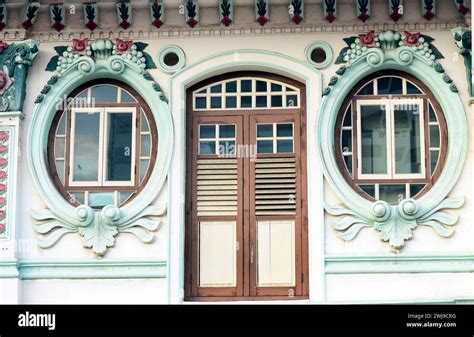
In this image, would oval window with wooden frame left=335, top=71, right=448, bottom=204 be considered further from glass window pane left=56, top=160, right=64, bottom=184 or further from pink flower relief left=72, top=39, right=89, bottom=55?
glass window pane left=56, top=160, right=64, bottom=184

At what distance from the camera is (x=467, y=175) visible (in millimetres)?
12977

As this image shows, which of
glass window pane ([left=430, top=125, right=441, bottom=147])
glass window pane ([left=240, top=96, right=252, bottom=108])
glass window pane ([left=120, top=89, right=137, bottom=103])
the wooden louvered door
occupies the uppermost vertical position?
glass window pane ([left=120, top=89, right=137, bottom=103])

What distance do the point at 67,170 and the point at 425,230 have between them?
14.3 feet

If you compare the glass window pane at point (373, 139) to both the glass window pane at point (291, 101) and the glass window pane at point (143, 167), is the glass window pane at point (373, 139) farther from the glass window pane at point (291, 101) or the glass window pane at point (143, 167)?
the glass window pane at point (143, 167)

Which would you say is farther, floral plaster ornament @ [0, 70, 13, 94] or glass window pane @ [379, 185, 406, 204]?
floral plaster ornament @ [0, 70, 13, 94]

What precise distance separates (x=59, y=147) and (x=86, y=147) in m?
0.34

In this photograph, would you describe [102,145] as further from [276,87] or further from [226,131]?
[276,87]

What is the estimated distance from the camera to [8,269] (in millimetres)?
12922

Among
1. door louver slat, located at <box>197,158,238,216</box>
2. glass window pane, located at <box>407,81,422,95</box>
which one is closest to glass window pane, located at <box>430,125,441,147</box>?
glass window pane, located at <box>407,81,422,95</box>

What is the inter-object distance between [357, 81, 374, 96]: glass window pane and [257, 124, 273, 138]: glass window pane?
117cm

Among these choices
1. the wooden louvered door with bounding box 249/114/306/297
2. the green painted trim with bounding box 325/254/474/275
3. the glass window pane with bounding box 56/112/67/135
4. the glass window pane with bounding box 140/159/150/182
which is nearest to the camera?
the green painted trim with bounding box 325/254/474/275

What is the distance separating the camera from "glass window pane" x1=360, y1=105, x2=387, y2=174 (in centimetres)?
1320

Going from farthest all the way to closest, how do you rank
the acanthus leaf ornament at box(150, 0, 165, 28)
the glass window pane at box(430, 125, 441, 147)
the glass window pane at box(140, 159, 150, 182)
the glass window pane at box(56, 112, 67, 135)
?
1. the glass window pane at box(56, 112, 67, 135)
2. the acanthus leaf ornament at box(150, 0, 165, 28)
3. the glass window pane at box(140, 159, 150, 182)
4. the glass window pane at box(430, 125, 441, 147)

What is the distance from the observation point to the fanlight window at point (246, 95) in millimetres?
Answer: 13391
